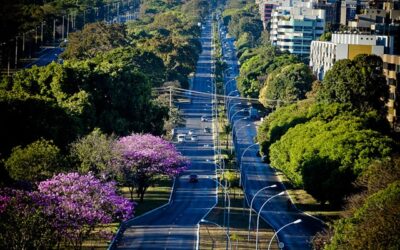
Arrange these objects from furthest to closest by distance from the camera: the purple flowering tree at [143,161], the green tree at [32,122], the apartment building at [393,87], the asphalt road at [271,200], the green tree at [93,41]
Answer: the green tree at [93,41]
the apartment building at [393,87]
the purple flowering tree at [143,161]
the green tree at [32,122]
the asphalt road at [271,200]

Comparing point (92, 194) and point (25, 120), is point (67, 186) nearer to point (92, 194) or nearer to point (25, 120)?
point (92, 194)

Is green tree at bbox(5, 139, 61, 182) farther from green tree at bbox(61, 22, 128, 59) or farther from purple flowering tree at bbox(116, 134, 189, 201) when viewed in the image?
green tree at bbox(61, 22, 128, 59)

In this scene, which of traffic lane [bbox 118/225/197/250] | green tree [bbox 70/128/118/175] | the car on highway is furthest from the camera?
the car on highway

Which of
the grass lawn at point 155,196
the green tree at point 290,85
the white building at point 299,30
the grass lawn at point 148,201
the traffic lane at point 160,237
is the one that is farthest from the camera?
the white building at point 299,30

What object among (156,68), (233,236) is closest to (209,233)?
(233,236)

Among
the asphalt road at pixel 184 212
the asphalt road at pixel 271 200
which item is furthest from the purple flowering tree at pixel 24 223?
the asphalt road at pixel 271 200

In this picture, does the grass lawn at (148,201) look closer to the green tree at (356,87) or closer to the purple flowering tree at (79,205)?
the purple flowering tree at (79,205)

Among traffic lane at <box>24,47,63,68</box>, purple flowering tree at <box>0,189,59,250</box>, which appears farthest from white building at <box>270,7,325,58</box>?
purple flowering tree at <box>0,189,59,250</box>
